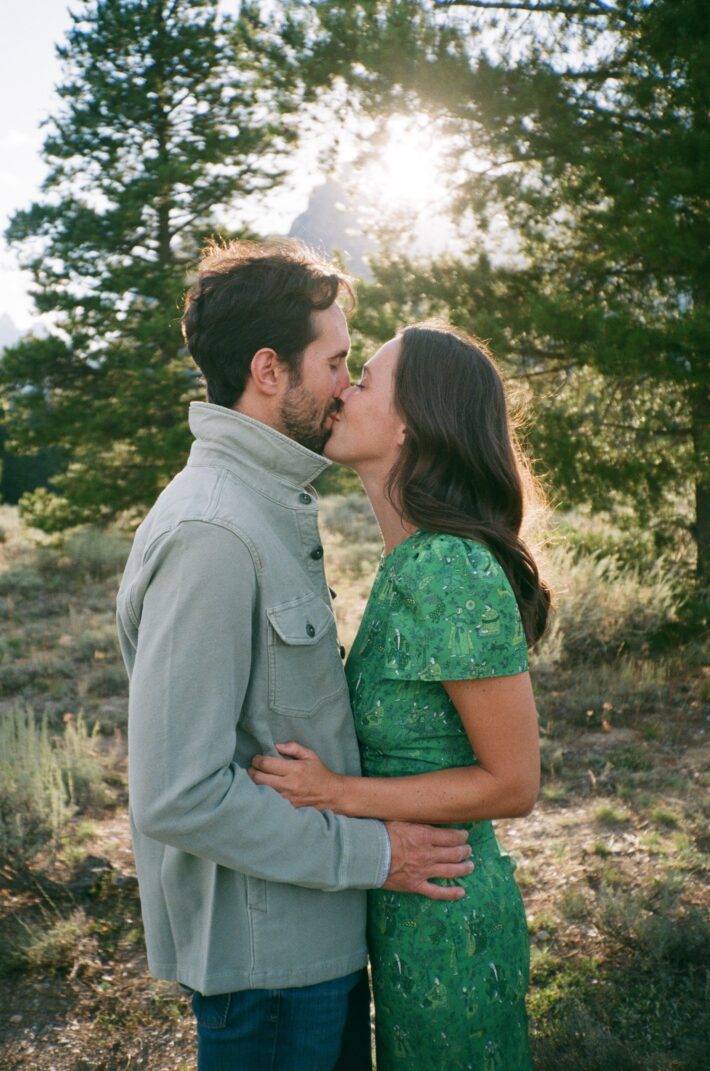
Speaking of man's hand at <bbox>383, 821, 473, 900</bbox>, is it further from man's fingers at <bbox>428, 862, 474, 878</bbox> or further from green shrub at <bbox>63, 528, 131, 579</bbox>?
green shrub at <bbox>63, 528, 131, 579</bbox>

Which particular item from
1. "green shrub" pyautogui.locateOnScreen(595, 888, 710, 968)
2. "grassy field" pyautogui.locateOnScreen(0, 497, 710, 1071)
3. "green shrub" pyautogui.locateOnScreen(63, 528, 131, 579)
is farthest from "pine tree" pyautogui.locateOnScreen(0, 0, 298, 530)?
"green shrub" pyautogui.locateOnScreen(595, 888, 710, 968)

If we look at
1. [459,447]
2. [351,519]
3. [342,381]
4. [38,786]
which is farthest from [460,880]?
[351,519]

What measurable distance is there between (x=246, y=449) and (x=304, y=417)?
0.75ft

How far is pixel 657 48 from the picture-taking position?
620 centimetres

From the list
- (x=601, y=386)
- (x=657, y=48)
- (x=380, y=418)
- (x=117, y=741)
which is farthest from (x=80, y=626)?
(x=380, y=418)

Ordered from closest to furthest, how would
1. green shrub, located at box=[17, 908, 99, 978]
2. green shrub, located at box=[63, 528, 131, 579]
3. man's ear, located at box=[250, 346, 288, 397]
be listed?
man's ear, located at box=[250, 346, 288, 397], green shrub, located at box=[17, 908, 99, 978], green shrub, located at box=[63, 528, 131, 579]

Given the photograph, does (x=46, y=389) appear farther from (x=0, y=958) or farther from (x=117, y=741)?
(x=0, y=958)

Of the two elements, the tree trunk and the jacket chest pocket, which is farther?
the tree trunk

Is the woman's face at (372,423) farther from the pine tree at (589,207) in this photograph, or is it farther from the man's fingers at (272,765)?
the pine tree at (589,207)

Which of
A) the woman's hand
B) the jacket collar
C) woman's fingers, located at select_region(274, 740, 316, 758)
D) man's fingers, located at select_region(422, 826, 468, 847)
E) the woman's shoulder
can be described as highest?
the jacket collar

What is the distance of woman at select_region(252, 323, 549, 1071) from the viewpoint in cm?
168

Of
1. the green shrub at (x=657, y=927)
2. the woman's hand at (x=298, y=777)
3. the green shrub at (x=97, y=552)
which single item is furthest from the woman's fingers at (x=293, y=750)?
the green shrub at (x=97, y=552)

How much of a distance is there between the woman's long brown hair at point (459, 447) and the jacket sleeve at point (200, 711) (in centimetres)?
53

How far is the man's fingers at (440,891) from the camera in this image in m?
1.72
